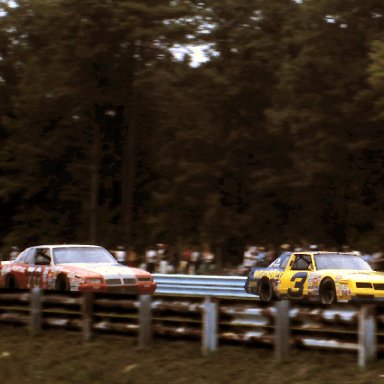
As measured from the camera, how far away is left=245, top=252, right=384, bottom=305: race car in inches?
829

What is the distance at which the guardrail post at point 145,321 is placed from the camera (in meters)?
13.5

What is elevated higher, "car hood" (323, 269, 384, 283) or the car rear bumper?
"car hood" (323, 269, 384, 283)

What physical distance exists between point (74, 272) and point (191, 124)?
32.8m

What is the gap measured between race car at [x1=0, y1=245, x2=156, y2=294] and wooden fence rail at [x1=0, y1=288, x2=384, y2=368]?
4.52 m

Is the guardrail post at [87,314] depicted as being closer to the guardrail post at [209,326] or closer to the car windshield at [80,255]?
the guardrail post at [209,326]

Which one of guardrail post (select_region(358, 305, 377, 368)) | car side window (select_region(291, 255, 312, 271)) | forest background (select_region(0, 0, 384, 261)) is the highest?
forest background (select_region(0, 0, 384, 261))

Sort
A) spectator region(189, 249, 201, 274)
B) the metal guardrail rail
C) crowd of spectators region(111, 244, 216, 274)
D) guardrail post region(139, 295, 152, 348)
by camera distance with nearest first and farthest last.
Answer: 1. guardrail post region(139, 295, 152, 348)
2. the metal guardrail rail
3. crowd of spectators region(111, 244, 216, 274)
4. spectator region(189, 249, 201, 274)

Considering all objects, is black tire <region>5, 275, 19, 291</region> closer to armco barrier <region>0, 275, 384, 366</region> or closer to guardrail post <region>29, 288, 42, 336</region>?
armco barrier <region>0, 275, 384, 366</region>

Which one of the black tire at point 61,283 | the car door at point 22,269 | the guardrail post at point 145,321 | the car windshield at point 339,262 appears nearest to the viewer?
the guardrail post at point 145,321

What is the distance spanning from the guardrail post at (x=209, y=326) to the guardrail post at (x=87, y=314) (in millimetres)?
2128

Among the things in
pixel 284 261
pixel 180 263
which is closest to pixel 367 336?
pixel 284 261

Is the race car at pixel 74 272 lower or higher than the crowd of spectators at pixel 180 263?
lower

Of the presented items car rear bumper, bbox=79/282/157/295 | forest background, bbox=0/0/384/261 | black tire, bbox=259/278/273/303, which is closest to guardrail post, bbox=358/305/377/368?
car rear bumper, bbox=79/282/157/295

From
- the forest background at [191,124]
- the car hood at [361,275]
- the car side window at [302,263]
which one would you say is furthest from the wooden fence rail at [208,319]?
the forest background at [191,124]
